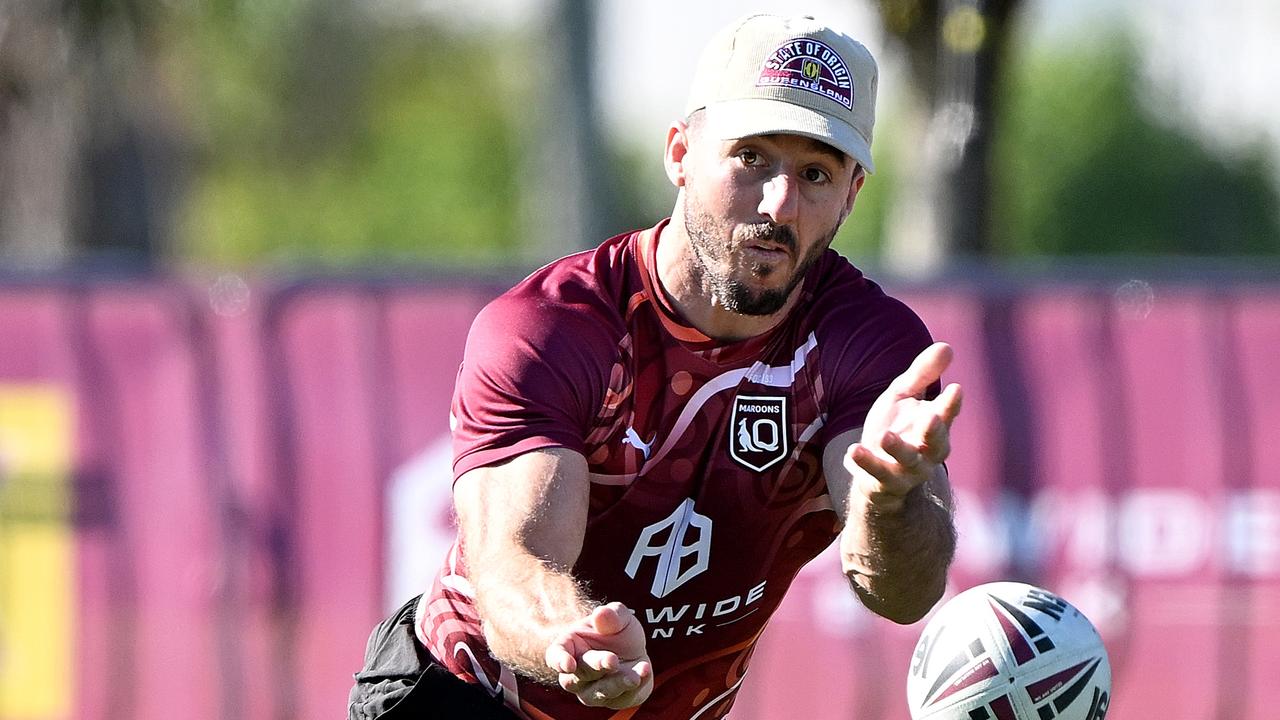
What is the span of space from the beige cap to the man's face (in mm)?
52

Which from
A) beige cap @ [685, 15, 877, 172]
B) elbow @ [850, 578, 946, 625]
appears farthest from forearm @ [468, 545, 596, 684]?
beige cap @ [685, 15, 877, 172]

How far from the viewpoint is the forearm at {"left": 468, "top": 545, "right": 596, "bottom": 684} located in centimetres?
342

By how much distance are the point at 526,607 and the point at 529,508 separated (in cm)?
23

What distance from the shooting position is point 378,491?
7.54m

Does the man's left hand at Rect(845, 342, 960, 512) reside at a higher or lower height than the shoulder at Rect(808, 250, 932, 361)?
lower

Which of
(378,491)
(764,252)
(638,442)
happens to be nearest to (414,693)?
(638,442)

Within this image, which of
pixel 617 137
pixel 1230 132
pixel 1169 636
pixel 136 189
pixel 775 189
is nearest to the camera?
pixel 775 189

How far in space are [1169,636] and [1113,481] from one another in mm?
674

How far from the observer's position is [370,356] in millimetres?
7625

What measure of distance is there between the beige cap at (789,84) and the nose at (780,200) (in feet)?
0.36

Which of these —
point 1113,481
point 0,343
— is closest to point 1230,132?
point 1113,481

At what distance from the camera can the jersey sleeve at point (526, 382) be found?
3.74 meters

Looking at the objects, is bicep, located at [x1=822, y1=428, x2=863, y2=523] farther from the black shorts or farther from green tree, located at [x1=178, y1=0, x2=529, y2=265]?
green tree, located at [x1=178, y1=0, x2=529, y2=265]

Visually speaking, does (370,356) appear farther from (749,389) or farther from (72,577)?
(749,389)
